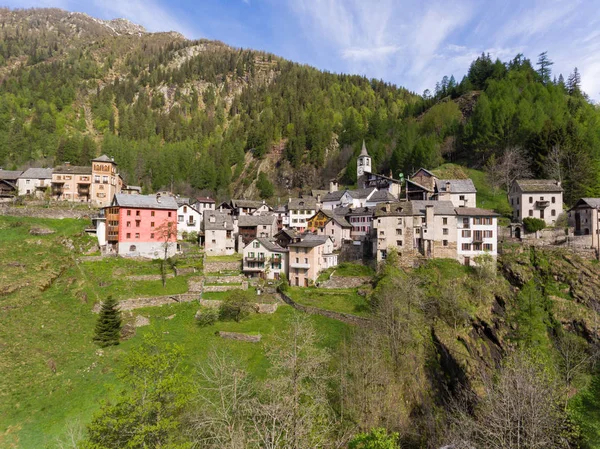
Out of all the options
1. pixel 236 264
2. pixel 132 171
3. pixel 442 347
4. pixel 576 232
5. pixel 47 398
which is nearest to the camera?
pixel 47 398

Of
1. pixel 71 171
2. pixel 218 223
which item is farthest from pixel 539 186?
pixel 71 171

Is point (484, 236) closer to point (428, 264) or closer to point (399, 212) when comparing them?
point (428, 264)

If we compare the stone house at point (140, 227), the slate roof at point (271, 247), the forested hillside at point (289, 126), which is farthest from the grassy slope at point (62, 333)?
the forested hillside at point (289, 126)

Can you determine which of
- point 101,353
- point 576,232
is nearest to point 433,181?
point 576,232

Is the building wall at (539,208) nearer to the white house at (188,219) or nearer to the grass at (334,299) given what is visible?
the grass at (334,299)

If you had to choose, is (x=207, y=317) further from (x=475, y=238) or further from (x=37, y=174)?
(x=37, y=174)

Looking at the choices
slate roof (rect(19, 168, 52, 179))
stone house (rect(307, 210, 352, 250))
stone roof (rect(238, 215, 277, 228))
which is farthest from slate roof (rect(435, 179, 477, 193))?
slate roof (rect(19, 168, 52, 179))
